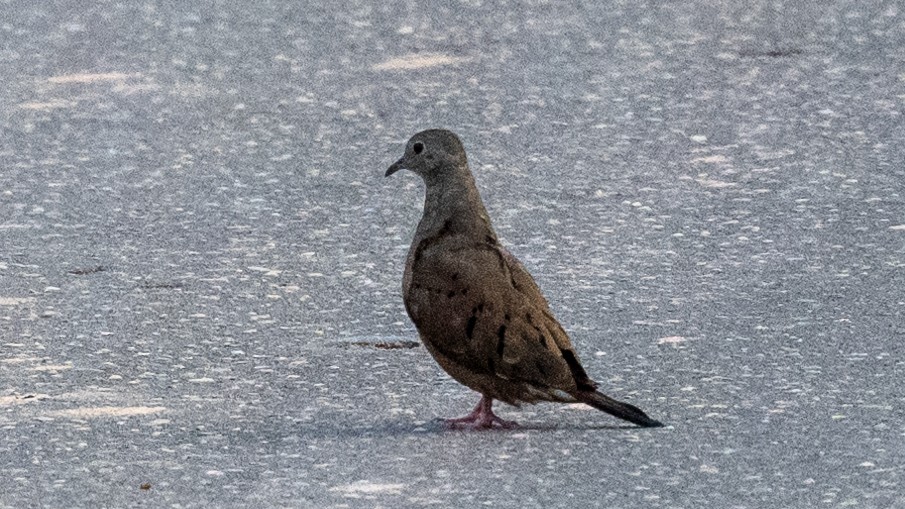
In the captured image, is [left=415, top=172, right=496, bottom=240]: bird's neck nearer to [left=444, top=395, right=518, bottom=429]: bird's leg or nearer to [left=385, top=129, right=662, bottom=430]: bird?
[left=385, top=129, right=662, bottom=430]: bird

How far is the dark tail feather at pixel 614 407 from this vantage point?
473 centimetres

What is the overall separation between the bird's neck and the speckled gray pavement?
0.42 meters

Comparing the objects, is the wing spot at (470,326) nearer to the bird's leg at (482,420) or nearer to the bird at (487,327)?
the bird at (487,327)

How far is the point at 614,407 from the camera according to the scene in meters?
4.76

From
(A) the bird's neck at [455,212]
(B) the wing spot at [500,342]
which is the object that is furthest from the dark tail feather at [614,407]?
(A) the bird's neck at [455,212]

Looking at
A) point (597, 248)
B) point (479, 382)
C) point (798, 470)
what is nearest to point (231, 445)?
point (479, 382)

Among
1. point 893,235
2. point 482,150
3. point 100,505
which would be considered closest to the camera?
point 100,505

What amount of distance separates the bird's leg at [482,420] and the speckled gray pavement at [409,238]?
0.05m

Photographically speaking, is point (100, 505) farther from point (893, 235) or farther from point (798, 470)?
point (893, 235)

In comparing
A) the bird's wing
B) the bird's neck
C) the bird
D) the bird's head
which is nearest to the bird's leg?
the bird

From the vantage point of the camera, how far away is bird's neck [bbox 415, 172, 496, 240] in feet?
16.7

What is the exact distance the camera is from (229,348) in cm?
559

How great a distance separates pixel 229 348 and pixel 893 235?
218 centimetres

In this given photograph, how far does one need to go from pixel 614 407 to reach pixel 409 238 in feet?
6.44
